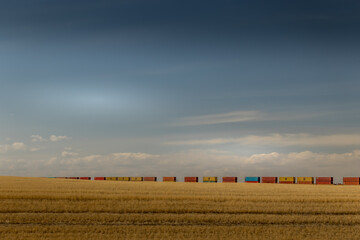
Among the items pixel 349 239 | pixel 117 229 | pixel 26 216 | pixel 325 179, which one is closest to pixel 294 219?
pixel 349 239

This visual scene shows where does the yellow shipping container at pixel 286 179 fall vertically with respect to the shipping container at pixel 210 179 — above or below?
above

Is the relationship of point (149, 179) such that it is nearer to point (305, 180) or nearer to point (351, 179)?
point (305, 180)

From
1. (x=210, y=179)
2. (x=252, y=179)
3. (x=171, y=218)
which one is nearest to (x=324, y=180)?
(x=252, y=179)

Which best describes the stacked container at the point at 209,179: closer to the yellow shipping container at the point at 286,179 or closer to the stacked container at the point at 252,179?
the stacked container at the point at 252,179

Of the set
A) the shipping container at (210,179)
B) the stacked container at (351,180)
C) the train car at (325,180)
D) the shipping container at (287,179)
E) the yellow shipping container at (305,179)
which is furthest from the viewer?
the shipping container at (210,179)

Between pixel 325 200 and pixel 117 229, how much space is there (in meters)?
22.4

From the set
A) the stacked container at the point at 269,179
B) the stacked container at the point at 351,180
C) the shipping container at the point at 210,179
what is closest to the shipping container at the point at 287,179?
the stacked container at the point at 269,179

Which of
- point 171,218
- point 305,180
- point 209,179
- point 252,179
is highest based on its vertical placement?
point 171,218

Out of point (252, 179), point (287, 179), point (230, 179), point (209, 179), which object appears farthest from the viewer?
point (209, 179)

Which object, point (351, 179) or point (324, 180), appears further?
point (351, 179)

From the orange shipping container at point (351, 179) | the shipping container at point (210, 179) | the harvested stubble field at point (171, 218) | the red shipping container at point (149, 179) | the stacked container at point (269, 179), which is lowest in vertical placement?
the red shipping container at point (149, 179)

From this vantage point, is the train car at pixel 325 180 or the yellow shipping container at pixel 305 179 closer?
the train car at pixel 325 180

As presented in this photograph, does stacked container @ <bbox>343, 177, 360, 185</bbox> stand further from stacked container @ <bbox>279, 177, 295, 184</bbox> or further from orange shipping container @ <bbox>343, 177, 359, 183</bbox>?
stacked container @ <bbox>279, 177, 295, 184</bbox>

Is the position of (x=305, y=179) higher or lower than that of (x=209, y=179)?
higher
